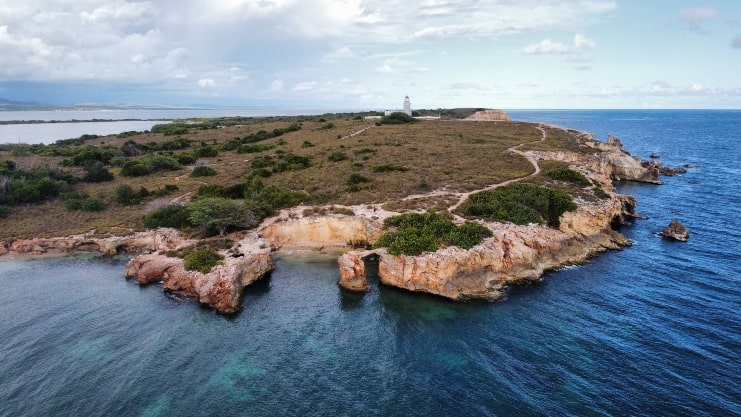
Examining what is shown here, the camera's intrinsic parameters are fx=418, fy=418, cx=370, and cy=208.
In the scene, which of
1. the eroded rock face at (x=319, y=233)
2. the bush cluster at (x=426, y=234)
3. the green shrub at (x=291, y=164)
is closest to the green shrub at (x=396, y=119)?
the green shrub at (x=291, y=164)

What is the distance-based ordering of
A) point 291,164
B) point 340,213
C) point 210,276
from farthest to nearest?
1. point 291,164
2. point 340,213
3. point 210,276

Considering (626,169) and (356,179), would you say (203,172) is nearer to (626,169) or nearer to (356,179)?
(356,179)

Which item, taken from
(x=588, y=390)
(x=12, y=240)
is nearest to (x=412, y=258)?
(x=588, y=390)

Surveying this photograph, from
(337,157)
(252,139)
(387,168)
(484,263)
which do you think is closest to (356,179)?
(387,168)

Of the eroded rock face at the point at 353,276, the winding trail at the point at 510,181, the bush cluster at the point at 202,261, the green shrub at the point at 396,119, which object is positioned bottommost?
the eroded rock face at the point at 353,276

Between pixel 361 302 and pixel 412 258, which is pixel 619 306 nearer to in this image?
pixel 412 258

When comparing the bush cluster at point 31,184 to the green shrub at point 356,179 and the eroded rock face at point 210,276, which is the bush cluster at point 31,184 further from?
the green shrub at point 356,179
